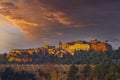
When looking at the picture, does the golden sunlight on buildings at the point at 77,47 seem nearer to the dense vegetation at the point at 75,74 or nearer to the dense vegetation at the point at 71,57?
the dense vegetation at the point at 71,57

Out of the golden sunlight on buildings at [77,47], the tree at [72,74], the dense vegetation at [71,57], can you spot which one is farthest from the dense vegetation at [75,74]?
the golden sunlight on buildings at [77,47]

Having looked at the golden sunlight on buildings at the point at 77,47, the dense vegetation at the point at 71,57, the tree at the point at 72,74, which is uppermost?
the golden sunlight on buildings at the point at 77,47

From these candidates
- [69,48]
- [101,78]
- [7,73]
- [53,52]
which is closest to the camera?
[101,78]

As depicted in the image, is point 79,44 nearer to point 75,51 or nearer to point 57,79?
point 75,51

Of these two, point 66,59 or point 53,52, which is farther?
point 53,52

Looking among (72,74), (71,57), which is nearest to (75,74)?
(72,74)

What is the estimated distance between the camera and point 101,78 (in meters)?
66.8

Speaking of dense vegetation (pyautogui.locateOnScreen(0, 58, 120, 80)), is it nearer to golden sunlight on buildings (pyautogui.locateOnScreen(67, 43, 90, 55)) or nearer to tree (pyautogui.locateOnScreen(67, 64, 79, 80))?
tree (pyautogui.locateOnScreen(67, 64, 79, 80))

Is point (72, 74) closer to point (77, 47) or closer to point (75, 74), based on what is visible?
point (75, 74)

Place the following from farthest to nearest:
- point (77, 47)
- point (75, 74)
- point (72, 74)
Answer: point (77, 47) < point (75, 74) < point (72, 74)

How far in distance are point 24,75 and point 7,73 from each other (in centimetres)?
421

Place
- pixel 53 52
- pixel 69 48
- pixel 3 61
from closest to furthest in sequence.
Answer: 1. pixel 3 61
2. pixel 53 52
3. pixel 69 48

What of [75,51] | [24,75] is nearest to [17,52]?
[75,51]

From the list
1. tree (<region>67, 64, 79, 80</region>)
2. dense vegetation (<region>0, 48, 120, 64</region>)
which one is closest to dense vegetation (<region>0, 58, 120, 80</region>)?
tree (<region>67, 64, 79, 80</region>)
